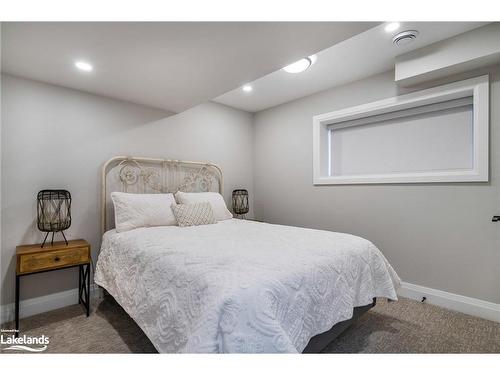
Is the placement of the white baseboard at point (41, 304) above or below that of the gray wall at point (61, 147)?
below

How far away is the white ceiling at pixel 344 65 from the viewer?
196cm

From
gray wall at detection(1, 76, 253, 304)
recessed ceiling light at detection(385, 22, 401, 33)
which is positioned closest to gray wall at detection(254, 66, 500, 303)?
recessed ceiling light at detection(385, 22, 401, 33)

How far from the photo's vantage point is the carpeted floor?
1647 mm

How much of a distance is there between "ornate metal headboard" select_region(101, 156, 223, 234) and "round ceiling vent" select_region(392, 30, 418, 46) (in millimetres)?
2434

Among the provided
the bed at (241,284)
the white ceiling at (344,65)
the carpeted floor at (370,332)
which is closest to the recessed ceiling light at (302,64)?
the white ceiling at (344,65)

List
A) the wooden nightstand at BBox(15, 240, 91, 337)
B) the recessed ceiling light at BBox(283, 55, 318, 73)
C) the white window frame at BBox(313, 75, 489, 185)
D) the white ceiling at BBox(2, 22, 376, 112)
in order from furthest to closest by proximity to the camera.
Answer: the recessed ceiling light at BBox(283, 55, 318, 73), the white window frame at BBox(313, 75, 489, 185), the wooden nightstand at BBox(15, 240, 91, 337), the white ceiling at BBox(2, 22, 376, 112)

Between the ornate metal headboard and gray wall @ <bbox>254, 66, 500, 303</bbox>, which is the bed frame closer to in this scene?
the ornate metal headboard

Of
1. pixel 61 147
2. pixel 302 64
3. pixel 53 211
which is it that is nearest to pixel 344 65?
pixel 302 64

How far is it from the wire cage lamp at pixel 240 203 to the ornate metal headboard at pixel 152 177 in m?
0.31

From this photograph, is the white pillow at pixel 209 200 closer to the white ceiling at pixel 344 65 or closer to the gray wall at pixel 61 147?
the gray wall at pixel 61 147

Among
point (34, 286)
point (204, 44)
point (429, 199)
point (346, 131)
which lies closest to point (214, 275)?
point (204, 44)

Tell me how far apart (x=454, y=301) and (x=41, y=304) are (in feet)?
12.2

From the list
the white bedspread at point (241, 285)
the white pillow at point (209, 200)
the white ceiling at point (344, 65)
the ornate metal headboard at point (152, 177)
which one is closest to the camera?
the white bedspread at point (241, 285)

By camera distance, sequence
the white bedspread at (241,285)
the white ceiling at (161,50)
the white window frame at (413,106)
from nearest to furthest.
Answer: the white bedspread at (241,285), the white ceiling at (161,50), the white window frame at (413,106)
